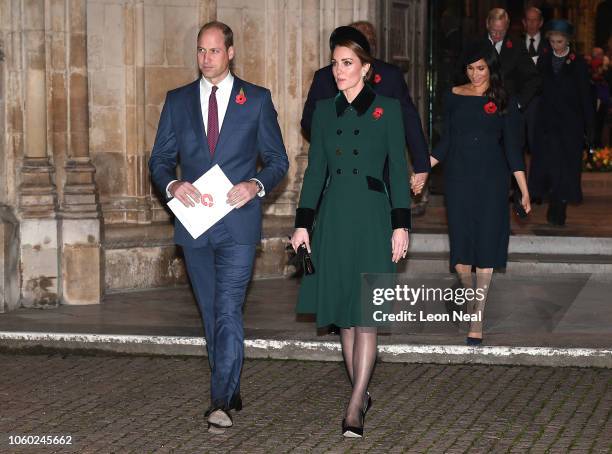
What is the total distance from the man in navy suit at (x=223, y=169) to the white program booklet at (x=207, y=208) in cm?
5

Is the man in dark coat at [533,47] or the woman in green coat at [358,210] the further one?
the man in dark coat at [533,47]

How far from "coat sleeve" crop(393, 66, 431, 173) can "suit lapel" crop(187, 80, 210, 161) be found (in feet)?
6.44

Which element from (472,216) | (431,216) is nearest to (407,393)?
(472,216)

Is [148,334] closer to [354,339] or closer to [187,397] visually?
[187,397]

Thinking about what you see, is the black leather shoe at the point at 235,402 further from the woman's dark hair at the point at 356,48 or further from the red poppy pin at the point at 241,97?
the woman's dark hair at the point at 356,48

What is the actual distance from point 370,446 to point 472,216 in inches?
108

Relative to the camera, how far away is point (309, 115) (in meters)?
10.1

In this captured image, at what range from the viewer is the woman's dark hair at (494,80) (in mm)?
9328

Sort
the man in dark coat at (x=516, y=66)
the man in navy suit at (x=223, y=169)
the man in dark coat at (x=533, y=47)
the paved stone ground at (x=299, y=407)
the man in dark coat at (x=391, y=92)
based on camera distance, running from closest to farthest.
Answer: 1. the paved stone ground at (x=299, y=407)
2. the man in navy suit at (x=223, y=169)
3. the man in dark coat at (x=391, y=92)
4. the man in dark coat at (x=516, y=66)
5. the man in dark coat at (x=533, y=47)

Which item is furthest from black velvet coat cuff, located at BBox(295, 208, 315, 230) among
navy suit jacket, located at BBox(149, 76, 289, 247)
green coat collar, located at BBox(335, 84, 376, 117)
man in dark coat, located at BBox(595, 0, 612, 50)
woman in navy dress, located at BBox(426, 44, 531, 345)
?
man in dark coat, located at BBox(595, 0, 612, 50)

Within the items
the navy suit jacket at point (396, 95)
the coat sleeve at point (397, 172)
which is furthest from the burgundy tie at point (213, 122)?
the navy suit jacket at point (396, 95)

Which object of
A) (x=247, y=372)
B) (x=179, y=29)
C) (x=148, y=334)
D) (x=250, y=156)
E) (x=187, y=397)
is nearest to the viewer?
(x=250, y=156)

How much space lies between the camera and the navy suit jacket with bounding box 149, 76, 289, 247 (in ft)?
24.9

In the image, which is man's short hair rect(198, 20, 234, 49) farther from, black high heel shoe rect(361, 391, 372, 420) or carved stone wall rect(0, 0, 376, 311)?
carved stone wall rect(0, 0, 376, 311)
